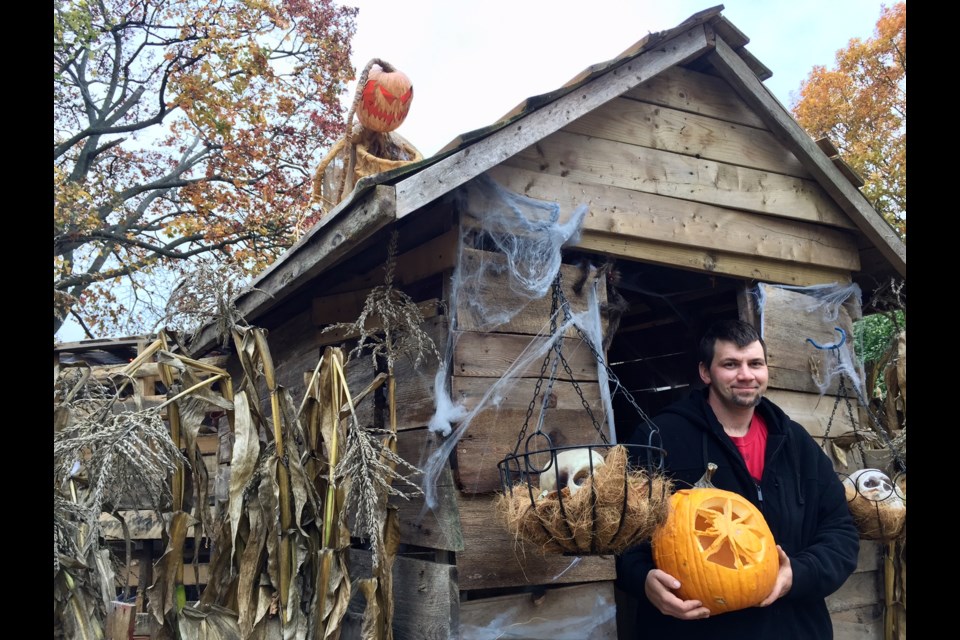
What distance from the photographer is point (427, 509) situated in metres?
3.49

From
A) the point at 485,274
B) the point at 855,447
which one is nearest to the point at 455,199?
the point at 485,274

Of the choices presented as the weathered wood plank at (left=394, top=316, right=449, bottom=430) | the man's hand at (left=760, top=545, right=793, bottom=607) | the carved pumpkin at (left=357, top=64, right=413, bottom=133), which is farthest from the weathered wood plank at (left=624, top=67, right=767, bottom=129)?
the man's hand at (left=760, top=545, right=793, bottom=607)

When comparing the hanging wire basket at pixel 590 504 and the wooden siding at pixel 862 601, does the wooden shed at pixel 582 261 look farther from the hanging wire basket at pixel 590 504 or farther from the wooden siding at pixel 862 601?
the hanging wire basket at pixel 590 504

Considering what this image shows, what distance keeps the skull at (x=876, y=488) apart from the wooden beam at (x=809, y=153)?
131 centimetres

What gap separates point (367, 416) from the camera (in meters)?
4.21

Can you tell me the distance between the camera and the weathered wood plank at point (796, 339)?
455 cm

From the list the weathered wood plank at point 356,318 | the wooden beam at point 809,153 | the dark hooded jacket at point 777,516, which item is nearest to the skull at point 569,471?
the dark hooded jacket at point 777,516

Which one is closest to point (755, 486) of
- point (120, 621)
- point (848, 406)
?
point (848, 406)

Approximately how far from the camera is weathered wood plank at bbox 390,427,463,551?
3285 millimetres

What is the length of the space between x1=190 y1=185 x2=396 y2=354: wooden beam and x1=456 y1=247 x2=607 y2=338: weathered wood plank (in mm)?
530

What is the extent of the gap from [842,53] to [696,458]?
18085 millimetres

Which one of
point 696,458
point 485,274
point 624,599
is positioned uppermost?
point 485,274

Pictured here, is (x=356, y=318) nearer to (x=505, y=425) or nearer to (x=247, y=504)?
(x=505, y=425)
